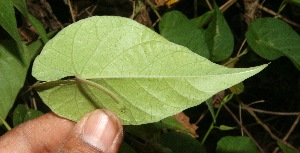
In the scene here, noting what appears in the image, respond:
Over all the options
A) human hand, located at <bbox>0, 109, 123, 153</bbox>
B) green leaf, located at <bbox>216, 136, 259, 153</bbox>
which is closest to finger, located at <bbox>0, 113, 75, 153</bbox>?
human hand, located at <bbox>0, 109, 123, 153</bbox>

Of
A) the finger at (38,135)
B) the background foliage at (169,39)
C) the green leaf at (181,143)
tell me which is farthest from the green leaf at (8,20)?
the green leaf at (181,143)

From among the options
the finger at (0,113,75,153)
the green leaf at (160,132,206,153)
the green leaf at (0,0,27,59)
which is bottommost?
the green leaf at (160,132,206,153)

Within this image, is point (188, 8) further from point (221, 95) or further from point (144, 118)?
point (144, 118)

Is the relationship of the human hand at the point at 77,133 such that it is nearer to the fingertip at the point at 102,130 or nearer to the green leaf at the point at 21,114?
the fingertip at the point at 102,130

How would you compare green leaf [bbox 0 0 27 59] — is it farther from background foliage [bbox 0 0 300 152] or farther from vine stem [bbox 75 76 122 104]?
vine stem [bbox 75 76 122 104]

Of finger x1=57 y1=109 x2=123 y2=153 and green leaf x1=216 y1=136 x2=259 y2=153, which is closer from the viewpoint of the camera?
finger x1=57 y1=109 x2=123 y2=153

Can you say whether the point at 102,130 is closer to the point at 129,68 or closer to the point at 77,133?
the point at 77,133
